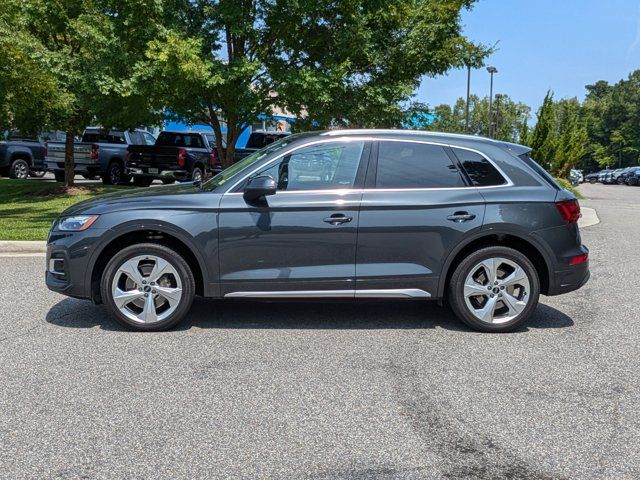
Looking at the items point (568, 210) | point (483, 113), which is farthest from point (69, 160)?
point (483, 113)

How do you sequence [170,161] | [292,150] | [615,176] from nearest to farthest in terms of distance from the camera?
1. [292,150]
2. [170,161]
3. [615,176]

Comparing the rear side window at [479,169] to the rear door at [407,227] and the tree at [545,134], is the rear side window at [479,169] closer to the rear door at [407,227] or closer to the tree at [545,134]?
the rear door at [407,227]

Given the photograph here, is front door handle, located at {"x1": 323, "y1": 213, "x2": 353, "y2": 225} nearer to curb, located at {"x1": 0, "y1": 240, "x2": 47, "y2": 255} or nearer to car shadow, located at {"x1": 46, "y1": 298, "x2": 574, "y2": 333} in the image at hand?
car shadow, located at {"x1": 46, "y1": 298, "x2": 574, "y2": 333}

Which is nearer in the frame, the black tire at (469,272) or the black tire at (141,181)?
the black tire at (469,272)

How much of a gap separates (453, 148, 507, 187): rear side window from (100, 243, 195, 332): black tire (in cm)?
262

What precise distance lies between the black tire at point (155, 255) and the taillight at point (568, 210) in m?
3.31

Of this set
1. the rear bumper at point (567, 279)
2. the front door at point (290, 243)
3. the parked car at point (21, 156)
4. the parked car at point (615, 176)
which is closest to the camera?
the front door at point (290, 243)

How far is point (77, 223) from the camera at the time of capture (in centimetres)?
587

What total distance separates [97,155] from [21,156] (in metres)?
4.27

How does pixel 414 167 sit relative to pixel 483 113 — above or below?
below

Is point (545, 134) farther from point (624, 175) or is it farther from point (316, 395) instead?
point (624, 175)

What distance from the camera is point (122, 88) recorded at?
1337 cm

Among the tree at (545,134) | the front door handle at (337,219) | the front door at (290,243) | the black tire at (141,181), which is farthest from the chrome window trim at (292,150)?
the tree at (545,134)

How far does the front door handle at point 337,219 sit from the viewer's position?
5770 millimetres
